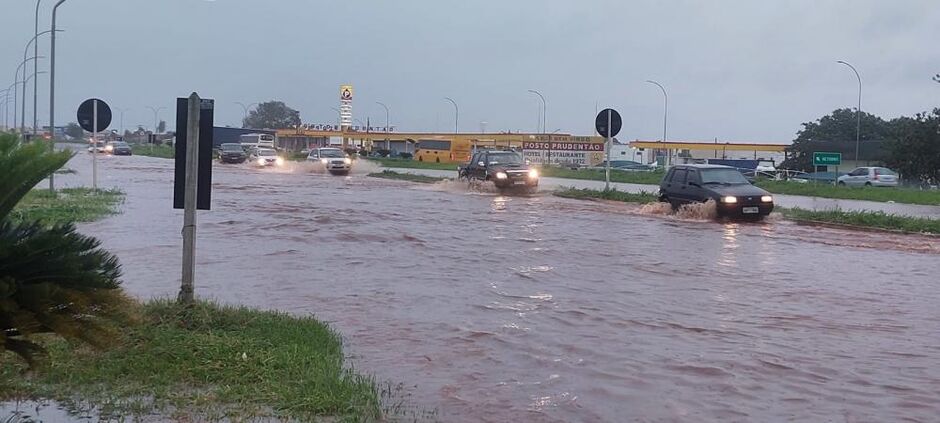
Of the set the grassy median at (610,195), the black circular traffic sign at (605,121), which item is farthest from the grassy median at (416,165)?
the black circular traffic sign at (605,121)

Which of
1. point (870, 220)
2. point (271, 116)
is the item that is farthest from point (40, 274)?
point (271, 116)

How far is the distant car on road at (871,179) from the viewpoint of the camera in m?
48.0

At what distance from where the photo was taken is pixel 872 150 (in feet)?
232

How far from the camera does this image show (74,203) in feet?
73.1

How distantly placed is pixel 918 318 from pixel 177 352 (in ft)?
27.1

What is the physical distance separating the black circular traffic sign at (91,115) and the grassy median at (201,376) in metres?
20.0

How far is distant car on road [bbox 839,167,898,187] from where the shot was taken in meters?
48.0

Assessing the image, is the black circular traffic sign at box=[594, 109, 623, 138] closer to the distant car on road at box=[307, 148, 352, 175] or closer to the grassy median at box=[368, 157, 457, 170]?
the distant car on road at box=[307, 148, 352, 175]

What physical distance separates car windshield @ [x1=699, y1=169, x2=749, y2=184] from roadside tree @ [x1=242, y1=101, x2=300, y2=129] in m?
152

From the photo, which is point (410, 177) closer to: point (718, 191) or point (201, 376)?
point (718, 191)

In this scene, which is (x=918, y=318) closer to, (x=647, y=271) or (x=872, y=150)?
(x=647, y=271)

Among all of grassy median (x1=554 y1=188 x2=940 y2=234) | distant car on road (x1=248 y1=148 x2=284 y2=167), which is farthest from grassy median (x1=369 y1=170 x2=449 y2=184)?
grassy median (x1=554 y1=188 x2=940 y2=234)

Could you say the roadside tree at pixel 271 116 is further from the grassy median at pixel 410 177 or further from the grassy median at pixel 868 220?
the grassy median at pixel 868 220

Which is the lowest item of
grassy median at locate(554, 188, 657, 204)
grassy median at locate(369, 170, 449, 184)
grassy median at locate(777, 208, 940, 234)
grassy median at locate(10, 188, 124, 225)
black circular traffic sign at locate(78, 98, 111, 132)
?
grassy median at locate(10, 188, 124, 225)
